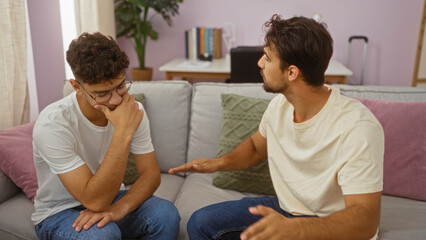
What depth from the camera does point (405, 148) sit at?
1534mm

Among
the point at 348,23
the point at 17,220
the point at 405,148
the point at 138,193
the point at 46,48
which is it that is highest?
the point at 348,23

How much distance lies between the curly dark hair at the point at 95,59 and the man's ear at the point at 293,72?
58 centimetres

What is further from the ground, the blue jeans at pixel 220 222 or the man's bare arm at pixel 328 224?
the man's bare arm at pixel 328 224

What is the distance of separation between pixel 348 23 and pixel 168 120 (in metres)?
2.68

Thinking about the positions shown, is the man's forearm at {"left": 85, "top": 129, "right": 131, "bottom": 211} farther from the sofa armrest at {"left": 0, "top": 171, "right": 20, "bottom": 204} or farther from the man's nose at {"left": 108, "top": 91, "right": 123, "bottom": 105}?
the sofa armrest at {"left": 0, "top": 171, "right": 20, "bottom": 204}

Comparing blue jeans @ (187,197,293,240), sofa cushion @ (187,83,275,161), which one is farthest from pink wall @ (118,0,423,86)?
blue jeans @ (187,197,293,240)

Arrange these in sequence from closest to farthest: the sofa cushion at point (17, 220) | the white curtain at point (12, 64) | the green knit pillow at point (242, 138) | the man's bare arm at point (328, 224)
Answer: the man's bare arm at point (328, 224)
the sofa cushion at point (17, 220)
the green knit pillow at point (242, 138)
the white curtain at point (12, 64)

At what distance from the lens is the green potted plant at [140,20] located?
3538 mm

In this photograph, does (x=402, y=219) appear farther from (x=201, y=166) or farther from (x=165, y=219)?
(x=165, y=219)

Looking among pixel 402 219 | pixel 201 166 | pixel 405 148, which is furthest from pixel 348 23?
pixel 201 166

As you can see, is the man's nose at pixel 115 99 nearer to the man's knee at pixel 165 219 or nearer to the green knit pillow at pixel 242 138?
the man's knee at pixel 165 219

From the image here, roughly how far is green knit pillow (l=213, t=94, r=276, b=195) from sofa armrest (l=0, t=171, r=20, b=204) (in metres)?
0.93

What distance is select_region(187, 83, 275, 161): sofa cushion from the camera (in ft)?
6.07

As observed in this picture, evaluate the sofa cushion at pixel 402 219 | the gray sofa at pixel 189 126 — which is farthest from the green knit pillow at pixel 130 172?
the sofa cushion at pixel 402 219
